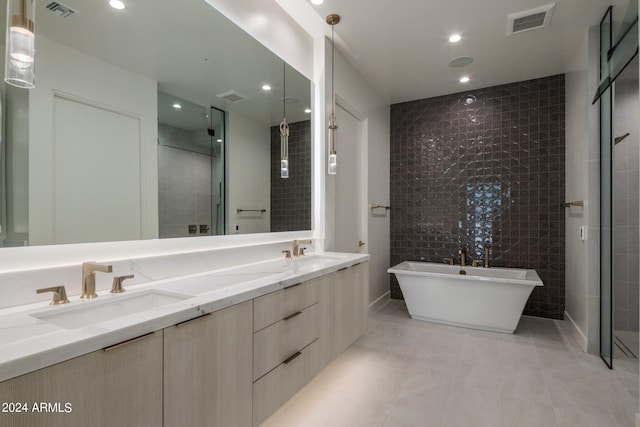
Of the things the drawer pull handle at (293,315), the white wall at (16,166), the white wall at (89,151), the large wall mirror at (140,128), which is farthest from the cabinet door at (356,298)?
the white wall at (16,166)

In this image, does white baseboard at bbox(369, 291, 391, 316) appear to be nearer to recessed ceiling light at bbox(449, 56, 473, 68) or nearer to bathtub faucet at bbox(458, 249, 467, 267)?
bathtub faucet at bbox(458, 249, 467, 267)

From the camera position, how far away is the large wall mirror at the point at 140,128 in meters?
1.17

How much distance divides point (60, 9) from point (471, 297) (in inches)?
142

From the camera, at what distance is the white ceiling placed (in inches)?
94.5

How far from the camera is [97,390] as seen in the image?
0.82 metres

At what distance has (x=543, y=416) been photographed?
1.78 meters

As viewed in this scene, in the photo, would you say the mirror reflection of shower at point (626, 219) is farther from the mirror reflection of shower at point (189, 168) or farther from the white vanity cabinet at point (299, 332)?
the mirror reflection of shower at point (189, 168)

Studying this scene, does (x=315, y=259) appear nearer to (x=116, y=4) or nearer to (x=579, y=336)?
(x=116, y=4)

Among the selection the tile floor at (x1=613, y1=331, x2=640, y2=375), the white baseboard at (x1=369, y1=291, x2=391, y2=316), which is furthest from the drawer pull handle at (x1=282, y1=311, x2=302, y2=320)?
the tile floor at (x1=613, y1=331, x2=640, y2=375)

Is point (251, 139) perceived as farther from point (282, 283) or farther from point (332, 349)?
point (332, 349)

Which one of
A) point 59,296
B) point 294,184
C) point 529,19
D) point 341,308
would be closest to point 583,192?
point 529,19

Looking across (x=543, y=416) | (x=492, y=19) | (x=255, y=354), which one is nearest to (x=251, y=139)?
(x=255, y=354)

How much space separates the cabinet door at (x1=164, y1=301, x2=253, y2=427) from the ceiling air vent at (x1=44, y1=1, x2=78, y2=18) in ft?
4.26

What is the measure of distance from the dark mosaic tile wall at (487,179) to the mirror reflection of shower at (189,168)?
9.79 ft
